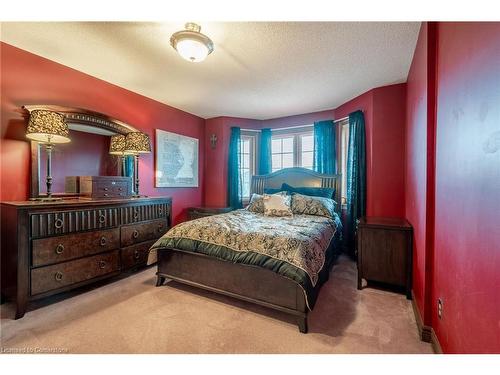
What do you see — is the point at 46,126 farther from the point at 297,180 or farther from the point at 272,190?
the point at 297,180

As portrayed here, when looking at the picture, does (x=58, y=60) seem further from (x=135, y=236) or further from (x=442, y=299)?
(x=442, y=299)

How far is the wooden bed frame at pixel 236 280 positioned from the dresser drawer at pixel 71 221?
2.28 ft

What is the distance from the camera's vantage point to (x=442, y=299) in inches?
54.9

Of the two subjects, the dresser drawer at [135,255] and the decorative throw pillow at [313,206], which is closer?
the dresser drawer at [135,255]

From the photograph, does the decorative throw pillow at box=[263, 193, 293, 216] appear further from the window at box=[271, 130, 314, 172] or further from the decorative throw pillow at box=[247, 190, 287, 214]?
the window at box=[271, 130, 314, 172]

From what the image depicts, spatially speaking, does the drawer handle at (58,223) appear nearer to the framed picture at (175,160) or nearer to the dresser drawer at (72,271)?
the dresser drawer at (72,271)

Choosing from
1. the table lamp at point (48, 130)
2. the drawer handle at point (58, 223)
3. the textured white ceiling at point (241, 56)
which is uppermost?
the textured white ceiling at point (241, 56)

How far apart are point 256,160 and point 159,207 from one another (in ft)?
7.54

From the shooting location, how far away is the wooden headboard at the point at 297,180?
3731 millimetres

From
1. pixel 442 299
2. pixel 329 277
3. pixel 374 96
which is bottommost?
pixel 329 277

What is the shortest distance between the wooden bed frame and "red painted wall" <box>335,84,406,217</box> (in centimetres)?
152

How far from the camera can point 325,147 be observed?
156 inches

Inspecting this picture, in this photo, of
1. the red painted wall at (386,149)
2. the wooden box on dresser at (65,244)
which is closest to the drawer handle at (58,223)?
the wooden box on dresser at (65,244)
